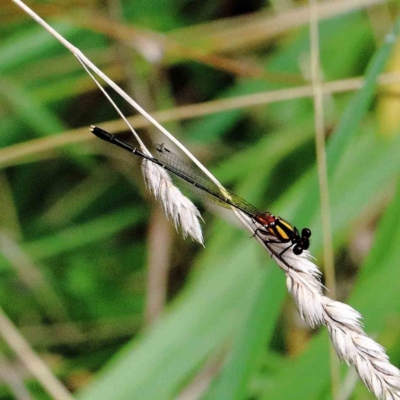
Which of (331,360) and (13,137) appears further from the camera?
(13,137)

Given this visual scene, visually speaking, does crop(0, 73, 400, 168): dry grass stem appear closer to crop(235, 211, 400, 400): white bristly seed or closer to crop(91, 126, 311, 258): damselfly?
crop(91, 126, 311, 258): damselfly

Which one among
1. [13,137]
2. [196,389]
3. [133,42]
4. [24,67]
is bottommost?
[196,389]

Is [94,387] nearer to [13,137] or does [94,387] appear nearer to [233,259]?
[233,259]

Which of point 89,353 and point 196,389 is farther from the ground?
point 89,353

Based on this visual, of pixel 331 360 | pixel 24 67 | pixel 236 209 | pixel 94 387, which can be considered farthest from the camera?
pixel 24 67

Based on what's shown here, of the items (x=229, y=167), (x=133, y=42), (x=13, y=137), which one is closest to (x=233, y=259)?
(x=229, y=167)

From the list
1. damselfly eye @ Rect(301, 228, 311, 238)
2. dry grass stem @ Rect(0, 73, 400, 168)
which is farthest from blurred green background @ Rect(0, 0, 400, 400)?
damselfly eye @ Rect(301, 228, 311, 238)

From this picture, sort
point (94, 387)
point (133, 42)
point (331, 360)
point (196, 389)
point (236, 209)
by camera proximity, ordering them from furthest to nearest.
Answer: point (133, 42)
point (196, 389)
point (94, 387)
point (331, 360)
point (236, 209)

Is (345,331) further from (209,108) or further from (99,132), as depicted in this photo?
(209,108)
